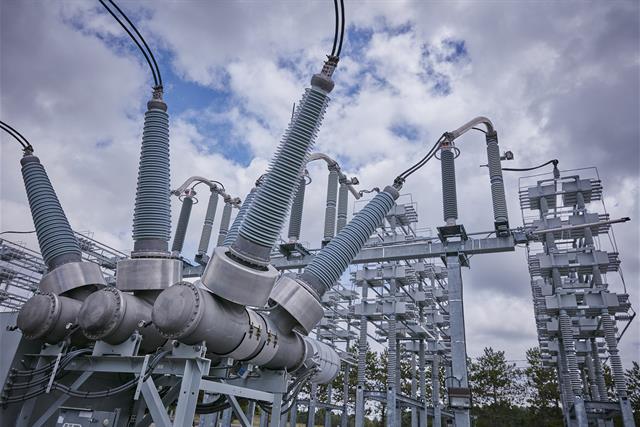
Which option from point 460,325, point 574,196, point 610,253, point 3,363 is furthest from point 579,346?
point 3,363

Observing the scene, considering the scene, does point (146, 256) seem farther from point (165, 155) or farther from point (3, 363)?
point (3, 363)

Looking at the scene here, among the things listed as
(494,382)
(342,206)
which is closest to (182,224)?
(342,206)

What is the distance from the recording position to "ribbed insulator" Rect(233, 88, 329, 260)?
6484mm

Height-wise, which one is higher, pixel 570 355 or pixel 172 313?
pixel 570 355

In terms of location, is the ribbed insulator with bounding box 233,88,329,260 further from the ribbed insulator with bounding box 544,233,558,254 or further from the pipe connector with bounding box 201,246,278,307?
the ribbed insulator with bounding box 544,233,558,254

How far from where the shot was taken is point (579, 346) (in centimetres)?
→ 2461

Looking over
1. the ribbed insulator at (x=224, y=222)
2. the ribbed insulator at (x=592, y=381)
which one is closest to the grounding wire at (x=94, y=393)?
the ribbed insulator at (x=224, y=222)

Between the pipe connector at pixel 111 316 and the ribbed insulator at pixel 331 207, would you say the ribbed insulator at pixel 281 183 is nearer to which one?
the pipe connector at pixel 111 316

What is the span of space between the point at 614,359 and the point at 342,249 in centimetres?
1603

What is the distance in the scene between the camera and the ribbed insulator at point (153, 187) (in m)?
7.79

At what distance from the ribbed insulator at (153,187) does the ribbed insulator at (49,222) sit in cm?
151

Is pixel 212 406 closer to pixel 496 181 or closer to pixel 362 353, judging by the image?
pixel 496 181

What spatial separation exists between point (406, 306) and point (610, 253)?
9.65 metres

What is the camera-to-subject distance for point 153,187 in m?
7.84
